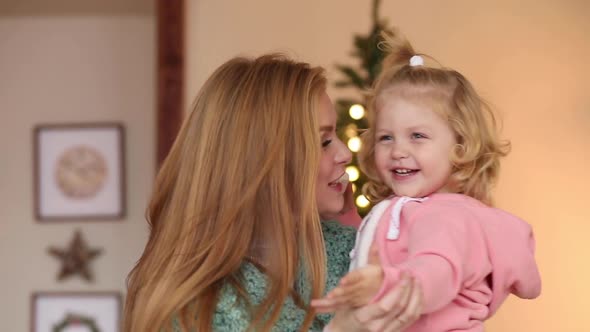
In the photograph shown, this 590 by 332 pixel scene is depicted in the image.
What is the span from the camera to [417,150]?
1923 millimetres

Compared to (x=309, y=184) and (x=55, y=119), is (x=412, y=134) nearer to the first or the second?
(x=309, y=184)

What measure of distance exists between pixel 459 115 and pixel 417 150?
0.12 meters

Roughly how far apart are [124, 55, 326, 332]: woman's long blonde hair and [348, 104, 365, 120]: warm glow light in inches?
43.3

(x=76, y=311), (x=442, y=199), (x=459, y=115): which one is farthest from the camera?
(x=76, y=311)

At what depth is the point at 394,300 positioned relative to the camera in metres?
1.42

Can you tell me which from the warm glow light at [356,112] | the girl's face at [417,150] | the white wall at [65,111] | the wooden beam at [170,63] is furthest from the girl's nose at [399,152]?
the white wall at [65,111]

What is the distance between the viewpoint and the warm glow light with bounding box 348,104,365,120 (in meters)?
3.15

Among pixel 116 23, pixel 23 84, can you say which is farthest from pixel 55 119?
pixel 116 23

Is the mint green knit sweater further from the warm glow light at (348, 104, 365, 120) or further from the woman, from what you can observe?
the warm glow light at (348, 104, 365, 120)

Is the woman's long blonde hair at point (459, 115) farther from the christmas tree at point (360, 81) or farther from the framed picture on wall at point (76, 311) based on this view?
the framed picture on wall at point (76, 311)

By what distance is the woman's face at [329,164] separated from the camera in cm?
206

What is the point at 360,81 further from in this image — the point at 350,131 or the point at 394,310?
the point at 394,310

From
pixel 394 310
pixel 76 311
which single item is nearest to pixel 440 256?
pixel 394 310

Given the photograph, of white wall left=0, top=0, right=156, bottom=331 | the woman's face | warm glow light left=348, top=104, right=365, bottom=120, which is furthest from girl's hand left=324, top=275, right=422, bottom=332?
white wall left=0, top=0, right=156, bottom=331
